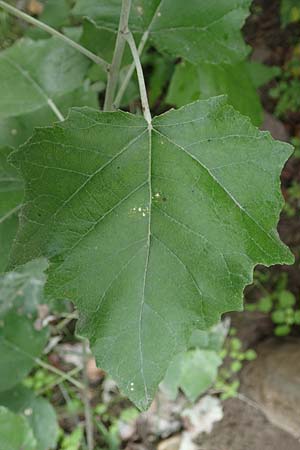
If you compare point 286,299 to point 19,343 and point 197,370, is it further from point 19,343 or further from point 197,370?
point 19,343

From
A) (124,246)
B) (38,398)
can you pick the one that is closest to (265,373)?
(38,398)

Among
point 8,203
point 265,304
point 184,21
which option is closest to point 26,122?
point 8,203

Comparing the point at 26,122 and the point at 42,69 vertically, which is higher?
the point at 42,69

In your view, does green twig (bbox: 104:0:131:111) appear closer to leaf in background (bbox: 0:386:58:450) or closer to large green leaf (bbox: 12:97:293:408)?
large green leaf (bbox: 12:97:293:408)

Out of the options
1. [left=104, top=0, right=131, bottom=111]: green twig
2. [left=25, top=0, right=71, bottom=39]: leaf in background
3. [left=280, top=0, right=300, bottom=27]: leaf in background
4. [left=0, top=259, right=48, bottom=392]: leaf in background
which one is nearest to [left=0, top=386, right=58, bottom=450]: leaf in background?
[left=0, top=259, right=48, bottom=392]: leaf in background

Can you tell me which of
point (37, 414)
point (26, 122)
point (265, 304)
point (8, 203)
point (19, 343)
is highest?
point (26, 122)

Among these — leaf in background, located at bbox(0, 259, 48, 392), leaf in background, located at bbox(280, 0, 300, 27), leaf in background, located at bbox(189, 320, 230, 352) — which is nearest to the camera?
leaf in background, located at bbox(0, 259, 48, 392)

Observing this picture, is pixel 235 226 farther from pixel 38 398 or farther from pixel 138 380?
pixel 38 398
